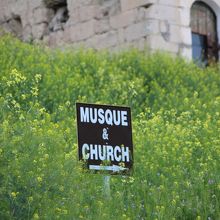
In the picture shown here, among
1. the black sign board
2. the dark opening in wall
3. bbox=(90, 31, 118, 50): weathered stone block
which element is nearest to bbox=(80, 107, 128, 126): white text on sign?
the black sign board

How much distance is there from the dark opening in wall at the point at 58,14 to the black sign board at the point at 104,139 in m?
9.55

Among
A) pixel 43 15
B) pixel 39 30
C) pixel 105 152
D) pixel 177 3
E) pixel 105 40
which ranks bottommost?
pixel 105 152

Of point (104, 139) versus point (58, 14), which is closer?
point (104, 139)

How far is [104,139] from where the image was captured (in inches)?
315

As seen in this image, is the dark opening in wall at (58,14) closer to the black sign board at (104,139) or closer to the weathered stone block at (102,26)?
the weathered stone block at (102,26)

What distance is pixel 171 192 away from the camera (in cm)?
843

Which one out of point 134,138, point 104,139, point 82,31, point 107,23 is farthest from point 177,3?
point 104,139

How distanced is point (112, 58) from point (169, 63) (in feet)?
2.96

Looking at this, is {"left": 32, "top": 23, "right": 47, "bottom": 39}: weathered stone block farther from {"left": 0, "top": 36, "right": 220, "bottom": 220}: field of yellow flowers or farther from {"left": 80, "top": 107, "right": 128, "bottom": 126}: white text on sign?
{"left": 80, "top": 107, "right": 128, "bottom": 126}: white text on sign

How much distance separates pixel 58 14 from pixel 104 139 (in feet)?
33.1

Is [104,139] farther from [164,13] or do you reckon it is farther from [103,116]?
[164,13]

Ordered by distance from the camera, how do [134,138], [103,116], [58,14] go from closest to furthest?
[103,116] < [134,138] < [58,14]

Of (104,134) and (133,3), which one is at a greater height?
(133,3)

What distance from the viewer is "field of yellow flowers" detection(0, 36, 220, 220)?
7066 mm
